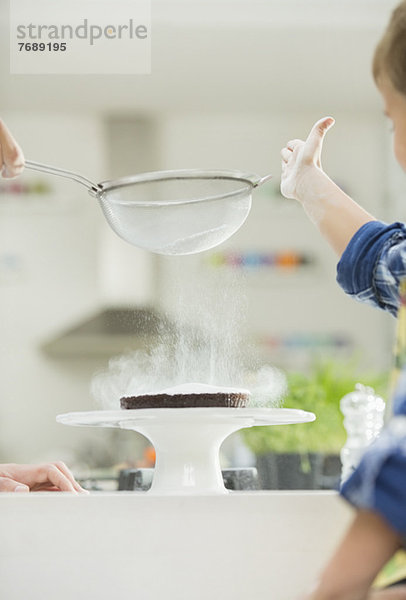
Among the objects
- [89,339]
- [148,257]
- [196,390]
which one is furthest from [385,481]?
[89,339]

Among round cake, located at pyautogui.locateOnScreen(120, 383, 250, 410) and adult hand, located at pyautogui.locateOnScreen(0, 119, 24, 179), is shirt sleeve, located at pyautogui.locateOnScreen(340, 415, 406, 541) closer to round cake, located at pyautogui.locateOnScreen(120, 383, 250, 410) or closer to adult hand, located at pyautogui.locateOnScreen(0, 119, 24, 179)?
round cake, located at pyautogui.locateOnScreen(120, 383, 250, 410)

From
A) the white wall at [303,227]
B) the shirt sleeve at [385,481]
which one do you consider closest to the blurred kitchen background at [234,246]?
the white wall at [303,227]

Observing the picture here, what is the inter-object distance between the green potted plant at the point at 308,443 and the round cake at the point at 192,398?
1.38 feet

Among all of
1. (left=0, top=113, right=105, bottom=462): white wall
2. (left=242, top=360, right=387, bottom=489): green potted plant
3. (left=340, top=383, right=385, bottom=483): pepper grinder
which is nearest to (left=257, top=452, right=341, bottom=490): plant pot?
(left=242, top=360, right=387, bottom=489): green potted plant

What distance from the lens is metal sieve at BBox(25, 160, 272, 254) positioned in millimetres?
795

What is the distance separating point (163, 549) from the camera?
59 centimetres

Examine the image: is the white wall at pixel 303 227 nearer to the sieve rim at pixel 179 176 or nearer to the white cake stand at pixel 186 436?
the sieve rim at pixel 179 176

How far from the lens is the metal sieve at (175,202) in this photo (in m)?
0.80

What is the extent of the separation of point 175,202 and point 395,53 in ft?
1.00

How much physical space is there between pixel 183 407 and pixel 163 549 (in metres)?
0.15

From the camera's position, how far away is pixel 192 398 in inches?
28.5

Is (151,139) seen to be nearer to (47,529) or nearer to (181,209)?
(181,209)

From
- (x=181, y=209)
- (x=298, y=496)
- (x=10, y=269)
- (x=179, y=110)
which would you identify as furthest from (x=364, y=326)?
(x=298, y=496)

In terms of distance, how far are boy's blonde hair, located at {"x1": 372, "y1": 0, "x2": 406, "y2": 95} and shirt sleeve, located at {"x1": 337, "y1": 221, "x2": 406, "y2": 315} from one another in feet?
0.48
